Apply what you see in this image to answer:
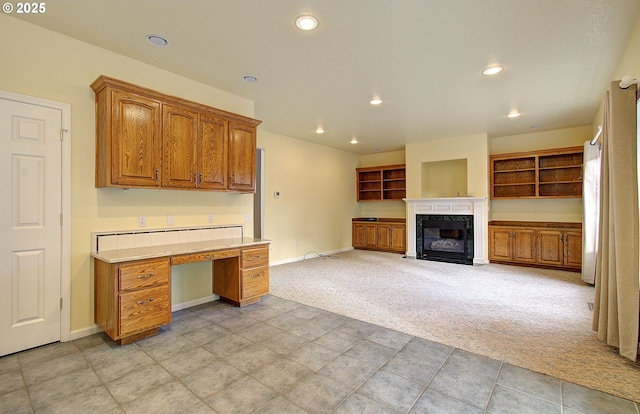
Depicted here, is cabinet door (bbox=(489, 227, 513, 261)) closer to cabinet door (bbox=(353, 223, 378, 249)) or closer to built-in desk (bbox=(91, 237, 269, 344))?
cabinet door (bbox=(353, 223, 378, 249))

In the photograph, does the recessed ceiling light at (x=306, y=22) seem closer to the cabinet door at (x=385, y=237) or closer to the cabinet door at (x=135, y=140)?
the cabinet door at (x=135, y=140)

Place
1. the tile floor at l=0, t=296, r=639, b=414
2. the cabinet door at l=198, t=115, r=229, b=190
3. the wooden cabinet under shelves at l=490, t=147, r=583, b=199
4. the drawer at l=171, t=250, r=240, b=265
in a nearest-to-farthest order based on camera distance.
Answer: the tile floor at l=0, t=296, r=639, b=414 → the drawer at l=171, t=250, r=240, b=265 → the cabinet door at l=198, t=115, r=229, b=190 → the wooden cabinet under shelves at l=490, t=147, r=583, b=199

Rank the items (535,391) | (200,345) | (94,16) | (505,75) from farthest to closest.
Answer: (505,75)
(200,345)
(94,16)
(535,391)

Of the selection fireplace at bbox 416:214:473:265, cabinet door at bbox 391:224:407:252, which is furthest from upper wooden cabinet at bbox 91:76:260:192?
cabinet door at bbox 391:224:407:252

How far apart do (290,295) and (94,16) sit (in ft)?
11.9

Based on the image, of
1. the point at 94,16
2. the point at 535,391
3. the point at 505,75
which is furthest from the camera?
the point at 505,75

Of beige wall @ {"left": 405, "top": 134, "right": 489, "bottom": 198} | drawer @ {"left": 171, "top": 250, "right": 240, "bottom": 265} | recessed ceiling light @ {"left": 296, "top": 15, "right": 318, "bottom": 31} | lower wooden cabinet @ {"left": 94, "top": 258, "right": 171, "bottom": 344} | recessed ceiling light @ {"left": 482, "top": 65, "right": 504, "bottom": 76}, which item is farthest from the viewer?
beige wall @ {"left": 405, "top": 134, "right": 489, "bottom": 198}

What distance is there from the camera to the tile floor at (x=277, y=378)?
187 centimetres

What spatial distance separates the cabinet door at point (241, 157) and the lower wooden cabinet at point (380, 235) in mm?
4732

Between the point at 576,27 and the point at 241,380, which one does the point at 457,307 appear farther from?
the point at 576,27

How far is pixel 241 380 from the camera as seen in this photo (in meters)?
2.15

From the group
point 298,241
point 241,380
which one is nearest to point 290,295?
point 241,380

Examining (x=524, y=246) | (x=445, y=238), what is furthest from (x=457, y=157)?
(x=524, y=246)

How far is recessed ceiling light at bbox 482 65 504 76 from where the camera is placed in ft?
10.9
